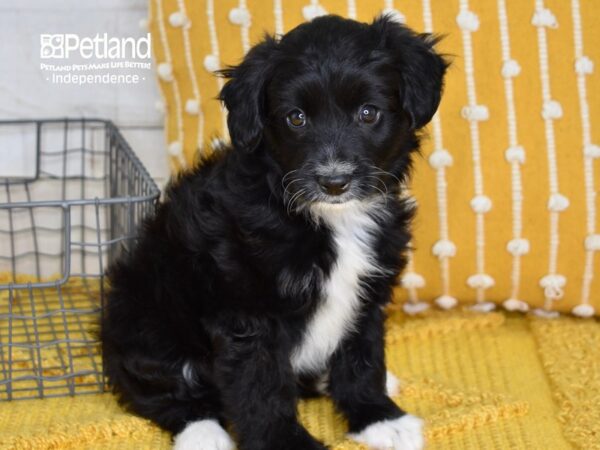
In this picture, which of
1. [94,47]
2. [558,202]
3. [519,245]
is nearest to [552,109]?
[558,202]

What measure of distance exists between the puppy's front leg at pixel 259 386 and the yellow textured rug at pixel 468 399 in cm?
17

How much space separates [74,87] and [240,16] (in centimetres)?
81

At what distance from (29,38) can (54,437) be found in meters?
1.51

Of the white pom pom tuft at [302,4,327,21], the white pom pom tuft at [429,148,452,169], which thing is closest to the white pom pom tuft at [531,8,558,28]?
the white pom pom tuft at [429,148,452,169]

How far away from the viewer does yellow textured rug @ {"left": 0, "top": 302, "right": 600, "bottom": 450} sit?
6.90 feet

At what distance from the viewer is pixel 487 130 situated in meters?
2.54

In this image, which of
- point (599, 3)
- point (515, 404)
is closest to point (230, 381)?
point (515, 404)

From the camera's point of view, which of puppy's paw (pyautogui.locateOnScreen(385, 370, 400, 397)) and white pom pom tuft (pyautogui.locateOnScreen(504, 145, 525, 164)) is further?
white pom pom tuft (pyautogui.locateOnScreen(504, 145, 525, 164))

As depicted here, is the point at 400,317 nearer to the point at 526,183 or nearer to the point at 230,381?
the point at 526,183

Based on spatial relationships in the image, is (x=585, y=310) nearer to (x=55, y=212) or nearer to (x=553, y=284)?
(x=553, y=284)

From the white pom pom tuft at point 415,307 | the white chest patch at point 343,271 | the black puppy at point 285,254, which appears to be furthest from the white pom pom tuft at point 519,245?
the white chest patch at point 343,271

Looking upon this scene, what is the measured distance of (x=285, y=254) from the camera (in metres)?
1.92

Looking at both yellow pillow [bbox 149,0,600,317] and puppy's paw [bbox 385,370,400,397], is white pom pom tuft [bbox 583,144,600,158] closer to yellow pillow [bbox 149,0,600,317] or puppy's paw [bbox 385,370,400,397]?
yellow pillow [bbox 149,0,600,317]

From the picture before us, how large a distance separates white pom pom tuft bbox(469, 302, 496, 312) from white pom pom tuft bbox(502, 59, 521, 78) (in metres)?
0.69
